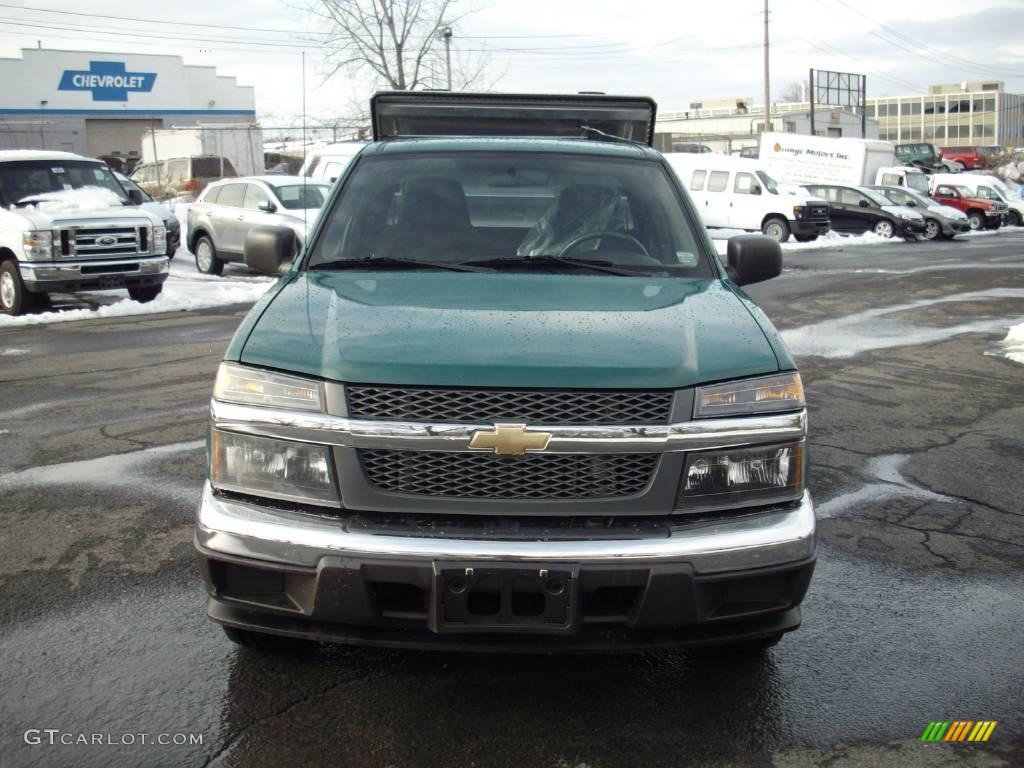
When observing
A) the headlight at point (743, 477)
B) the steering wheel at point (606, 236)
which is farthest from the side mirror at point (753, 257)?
the headlight at point (743, 477)

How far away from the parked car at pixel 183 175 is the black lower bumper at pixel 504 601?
2897 centimetres

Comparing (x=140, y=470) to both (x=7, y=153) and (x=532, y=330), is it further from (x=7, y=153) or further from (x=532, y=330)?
(x=7, y=153)

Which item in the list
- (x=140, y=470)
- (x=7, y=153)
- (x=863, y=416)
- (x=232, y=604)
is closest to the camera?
(x=232, y=604)

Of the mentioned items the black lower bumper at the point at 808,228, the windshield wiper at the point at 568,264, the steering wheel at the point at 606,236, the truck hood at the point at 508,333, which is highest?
the steering wheel at the point at 606,236

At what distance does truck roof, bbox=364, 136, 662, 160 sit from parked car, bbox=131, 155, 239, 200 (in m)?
27.0

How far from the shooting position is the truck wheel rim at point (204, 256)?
18.6 m

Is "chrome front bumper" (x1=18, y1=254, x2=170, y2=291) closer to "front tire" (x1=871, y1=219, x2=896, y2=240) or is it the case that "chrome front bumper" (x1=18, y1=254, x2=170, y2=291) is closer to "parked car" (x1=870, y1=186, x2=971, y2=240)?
"front tire" (x1=871, y1=219, x2=896, y2=240)

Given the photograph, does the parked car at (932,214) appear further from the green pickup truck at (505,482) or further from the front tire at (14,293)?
the green pickup truck at (505,482)

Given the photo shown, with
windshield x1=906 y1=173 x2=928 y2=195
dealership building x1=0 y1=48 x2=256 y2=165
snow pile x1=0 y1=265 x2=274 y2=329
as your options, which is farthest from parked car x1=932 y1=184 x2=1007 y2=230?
dealership building x1=0 y1=48 x2=256 y2=165

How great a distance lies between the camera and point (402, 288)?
3.63 meters

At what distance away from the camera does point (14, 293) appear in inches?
511

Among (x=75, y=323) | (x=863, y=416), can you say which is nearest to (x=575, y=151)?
(x=863, y=416)

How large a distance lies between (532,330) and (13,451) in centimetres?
446

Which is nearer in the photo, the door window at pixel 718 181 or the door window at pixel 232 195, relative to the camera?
the door window at pixel 232 195
